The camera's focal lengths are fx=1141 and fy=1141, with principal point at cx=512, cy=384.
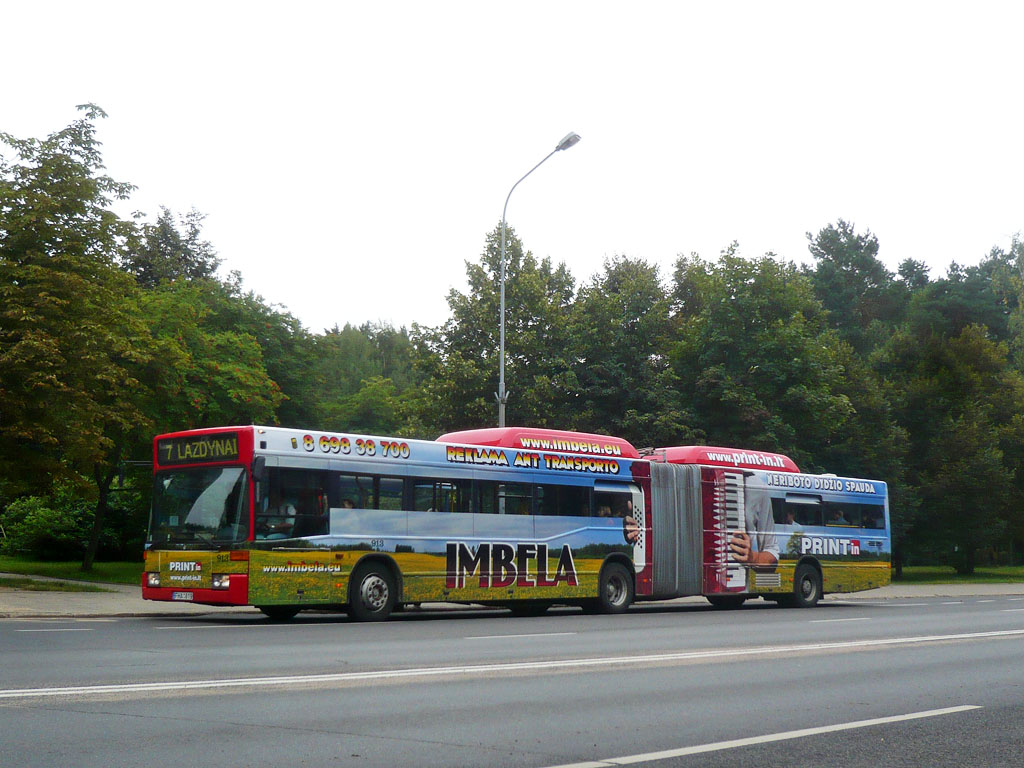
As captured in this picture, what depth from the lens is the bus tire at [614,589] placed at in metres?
22.0

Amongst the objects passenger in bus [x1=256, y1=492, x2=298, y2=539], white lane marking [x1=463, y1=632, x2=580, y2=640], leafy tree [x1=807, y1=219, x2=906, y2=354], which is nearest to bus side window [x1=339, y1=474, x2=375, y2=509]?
passenger in bus [x1=256, y1=492, x2=298, y2=539]

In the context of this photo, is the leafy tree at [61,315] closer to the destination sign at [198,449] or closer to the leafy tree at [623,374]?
the destination sign at [198,449]

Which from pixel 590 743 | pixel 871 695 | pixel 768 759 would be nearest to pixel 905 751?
pixel 768 759

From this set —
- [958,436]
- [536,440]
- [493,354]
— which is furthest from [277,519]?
[958,436]

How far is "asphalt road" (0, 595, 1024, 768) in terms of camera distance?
6.63 meters

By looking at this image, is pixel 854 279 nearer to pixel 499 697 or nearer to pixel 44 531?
pixel 44 531

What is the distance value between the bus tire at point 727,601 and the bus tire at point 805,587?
1.10 metres

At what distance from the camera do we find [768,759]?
649 cm

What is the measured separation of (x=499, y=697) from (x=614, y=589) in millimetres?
13582

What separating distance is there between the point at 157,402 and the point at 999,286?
60.9 meters

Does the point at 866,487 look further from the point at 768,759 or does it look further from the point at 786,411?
the point at 768,759

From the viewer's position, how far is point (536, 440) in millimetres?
21672

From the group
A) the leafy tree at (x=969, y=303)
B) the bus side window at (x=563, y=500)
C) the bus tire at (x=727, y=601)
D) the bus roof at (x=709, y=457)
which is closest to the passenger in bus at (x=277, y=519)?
the bus side window at (x=563, y=500)

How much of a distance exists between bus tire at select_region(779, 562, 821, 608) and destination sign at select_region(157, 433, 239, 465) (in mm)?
14191
